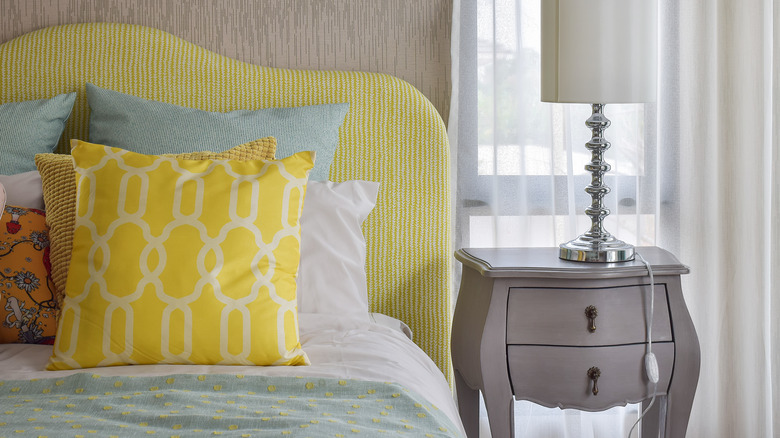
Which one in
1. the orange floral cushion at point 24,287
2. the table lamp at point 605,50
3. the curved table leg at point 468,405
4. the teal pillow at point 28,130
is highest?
the table lamp at point 605,50

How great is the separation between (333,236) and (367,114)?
0.45m

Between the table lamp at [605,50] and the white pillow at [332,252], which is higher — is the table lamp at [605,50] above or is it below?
above

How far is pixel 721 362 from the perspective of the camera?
2148 mm

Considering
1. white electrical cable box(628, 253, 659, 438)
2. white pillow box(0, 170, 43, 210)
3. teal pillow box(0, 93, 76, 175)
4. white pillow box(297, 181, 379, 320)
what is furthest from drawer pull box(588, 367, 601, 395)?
teal pillow box(0, 93, 76, 175)

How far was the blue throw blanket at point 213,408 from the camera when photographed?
99 cm

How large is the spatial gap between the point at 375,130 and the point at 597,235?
2.11 feet

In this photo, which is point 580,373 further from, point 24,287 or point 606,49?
point 24,287

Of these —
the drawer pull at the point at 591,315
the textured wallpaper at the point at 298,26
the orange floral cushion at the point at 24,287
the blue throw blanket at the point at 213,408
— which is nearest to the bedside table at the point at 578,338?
the drawer pull at the point at 591,315

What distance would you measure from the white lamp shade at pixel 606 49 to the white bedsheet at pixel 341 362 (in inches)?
28.2

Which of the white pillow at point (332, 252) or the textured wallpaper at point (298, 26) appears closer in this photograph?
the white pillow at point (332, 252)

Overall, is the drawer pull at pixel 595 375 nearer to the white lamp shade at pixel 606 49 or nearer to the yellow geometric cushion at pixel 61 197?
the white lamp shade at pixel 606 49

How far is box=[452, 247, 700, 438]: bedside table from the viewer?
169 cm

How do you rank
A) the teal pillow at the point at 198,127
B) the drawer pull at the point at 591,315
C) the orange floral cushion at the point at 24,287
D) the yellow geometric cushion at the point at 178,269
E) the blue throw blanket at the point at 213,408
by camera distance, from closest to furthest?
1. the blue throw blanket at the point at 213,408
2. the yellow geometric cushion at the point at 178,269
3. the orange floral cushion at the point at 24,287
4. the drawer pull at the point at 591,315
5. the teal pillow at the point at 198,127

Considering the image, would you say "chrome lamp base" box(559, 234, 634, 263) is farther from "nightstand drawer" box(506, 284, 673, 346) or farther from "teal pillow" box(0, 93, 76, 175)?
"teal pillow" box(0, 93, 76, 175)
